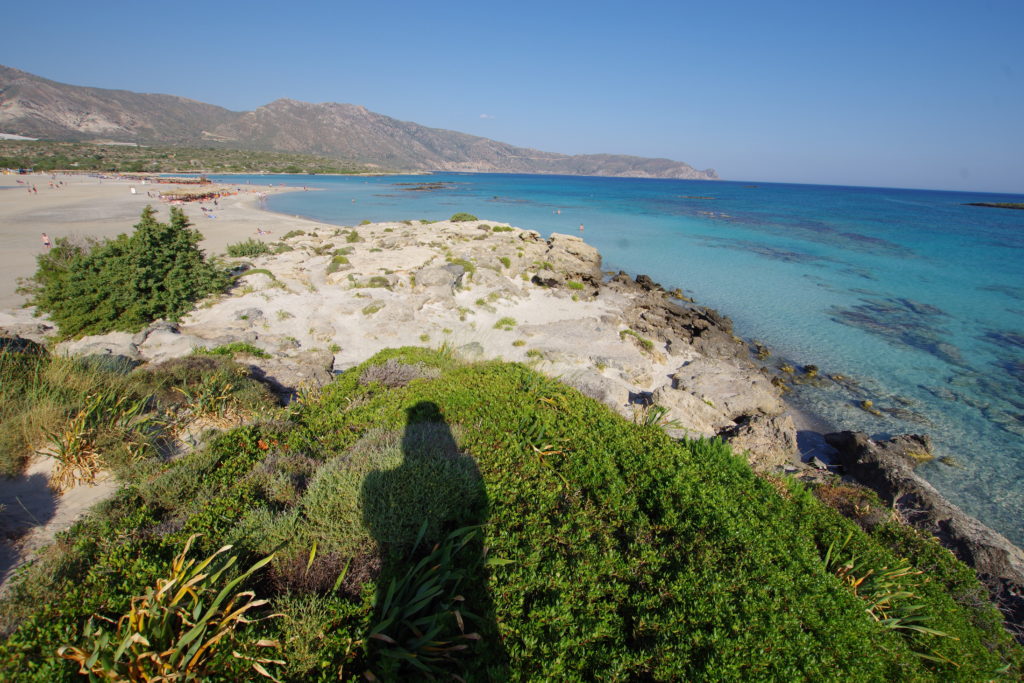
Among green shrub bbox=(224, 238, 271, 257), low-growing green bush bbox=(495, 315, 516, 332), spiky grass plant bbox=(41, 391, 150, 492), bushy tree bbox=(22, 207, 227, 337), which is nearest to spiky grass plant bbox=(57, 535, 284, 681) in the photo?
spiky grass plant bbox=(41, 391, 150, 492)

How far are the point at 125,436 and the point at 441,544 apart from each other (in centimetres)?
473

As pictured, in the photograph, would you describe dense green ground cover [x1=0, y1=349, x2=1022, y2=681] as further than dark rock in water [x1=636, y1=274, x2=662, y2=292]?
No

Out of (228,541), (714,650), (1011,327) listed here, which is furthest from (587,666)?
(1011,327)

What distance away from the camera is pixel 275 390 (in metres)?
8.26

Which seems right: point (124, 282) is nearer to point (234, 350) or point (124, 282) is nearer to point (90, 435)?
point (234, 350)

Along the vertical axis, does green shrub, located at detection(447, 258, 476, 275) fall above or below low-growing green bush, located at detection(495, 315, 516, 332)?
above

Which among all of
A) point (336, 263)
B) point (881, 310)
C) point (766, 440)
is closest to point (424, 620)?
point (766, 440)

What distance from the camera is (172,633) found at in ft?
9.10

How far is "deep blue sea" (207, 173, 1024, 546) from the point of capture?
1034cm

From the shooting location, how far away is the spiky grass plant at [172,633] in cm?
247

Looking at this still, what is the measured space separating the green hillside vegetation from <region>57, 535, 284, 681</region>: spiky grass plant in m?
102

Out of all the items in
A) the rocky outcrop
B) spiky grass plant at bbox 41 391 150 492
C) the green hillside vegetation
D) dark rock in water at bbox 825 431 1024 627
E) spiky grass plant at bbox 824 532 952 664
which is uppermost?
the green hillside vegetation

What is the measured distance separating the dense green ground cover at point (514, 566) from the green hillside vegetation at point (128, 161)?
101199mm

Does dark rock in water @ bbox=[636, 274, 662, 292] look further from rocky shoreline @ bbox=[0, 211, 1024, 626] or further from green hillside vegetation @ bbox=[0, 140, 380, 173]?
green hillside vegetation @ bbox=[0, 140, 380, 173]
